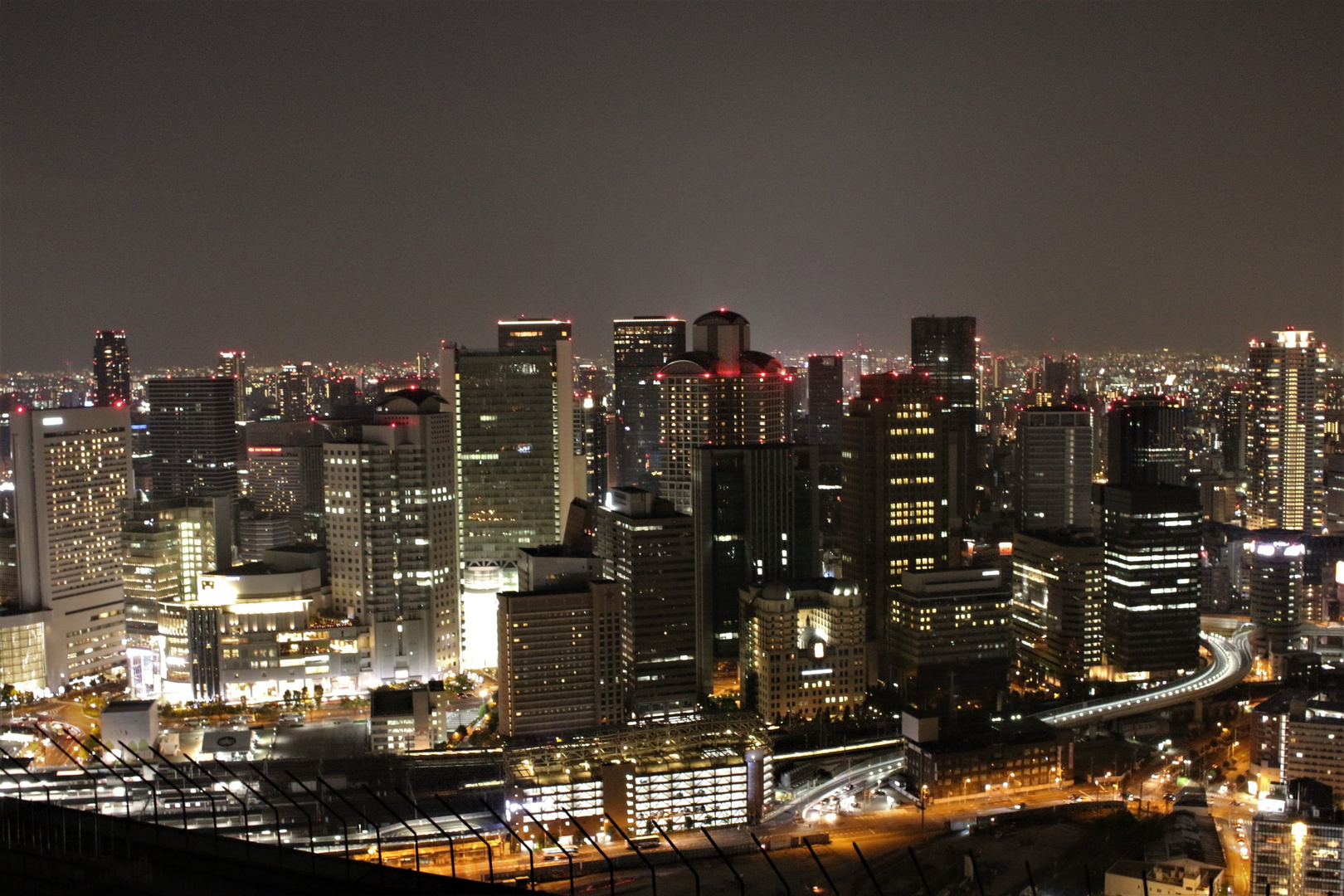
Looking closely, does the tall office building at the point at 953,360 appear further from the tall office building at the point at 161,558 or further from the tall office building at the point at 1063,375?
the tall office building at the point at 161,558

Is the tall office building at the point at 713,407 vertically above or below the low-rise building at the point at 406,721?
above

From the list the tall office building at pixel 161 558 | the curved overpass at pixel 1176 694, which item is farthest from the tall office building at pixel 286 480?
the curved overpass at pixel 1176 694

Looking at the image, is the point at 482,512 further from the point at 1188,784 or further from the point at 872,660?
the point at 1188,784

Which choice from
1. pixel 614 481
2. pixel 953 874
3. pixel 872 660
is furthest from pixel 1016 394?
pixel 953 874

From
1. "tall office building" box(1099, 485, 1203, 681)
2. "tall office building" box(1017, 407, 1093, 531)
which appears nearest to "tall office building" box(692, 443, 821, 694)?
"tall office building" box(1099, 485, 1203, 681)

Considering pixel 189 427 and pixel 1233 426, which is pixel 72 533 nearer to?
pixel 189 427

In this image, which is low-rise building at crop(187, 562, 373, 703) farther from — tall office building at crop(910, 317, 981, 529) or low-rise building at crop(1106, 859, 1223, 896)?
tall office building at crop(910, 317, 981, 529)
